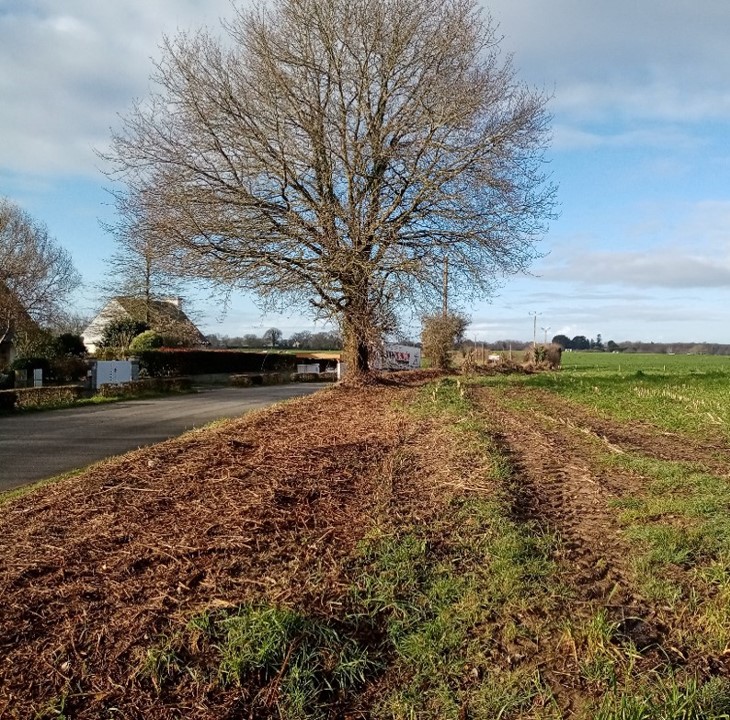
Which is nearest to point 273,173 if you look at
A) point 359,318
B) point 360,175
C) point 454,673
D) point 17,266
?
point 360,175

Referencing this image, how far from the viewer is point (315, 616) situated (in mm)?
2994

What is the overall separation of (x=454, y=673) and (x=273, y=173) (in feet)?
38.8

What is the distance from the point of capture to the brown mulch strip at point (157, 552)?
103 inches

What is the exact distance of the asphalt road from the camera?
375 inches

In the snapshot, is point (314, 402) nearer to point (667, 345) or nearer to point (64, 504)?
point (64, 504)

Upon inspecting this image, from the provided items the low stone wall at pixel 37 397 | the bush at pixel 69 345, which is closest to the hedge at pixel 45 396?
the low stone wall at pixel 37 397

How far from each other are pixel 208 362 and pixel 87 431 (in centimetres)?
2529

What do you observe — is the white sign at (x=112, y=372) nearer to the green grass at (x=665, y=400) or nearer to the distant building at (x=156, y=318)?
the distant building at (x=156, y=318)

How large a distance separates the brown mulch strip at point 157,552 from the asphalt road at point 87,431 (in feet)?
12.2

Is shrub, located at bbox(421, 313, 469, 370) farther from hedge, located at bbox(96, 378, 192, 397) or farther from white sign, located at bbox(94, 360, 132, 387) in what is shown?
white sign, located at bbox(94, 360, 132, 387)

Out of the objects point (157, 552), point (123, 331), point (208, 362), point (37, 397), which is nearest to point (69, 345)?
point (123, 331)

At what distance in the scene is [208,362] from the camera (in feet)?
125

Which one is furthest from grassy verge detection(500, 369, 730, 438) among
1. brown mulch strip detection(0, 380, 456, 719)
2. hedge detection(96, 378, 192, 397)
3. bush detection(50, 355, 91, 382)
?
bush detection(50, 355, 91, 382)

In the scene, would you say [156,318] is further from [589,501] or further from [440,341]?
[589,501]
